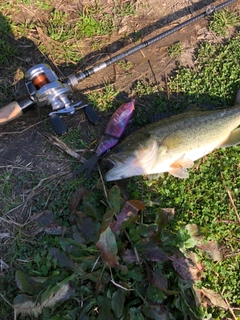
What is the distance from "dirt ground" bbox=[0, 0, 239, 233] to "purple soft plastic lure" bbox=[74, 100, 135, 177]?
0.27 m

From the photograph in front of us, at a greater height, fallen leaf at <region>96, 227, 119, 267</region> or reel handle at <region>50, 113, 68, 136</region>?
reel handle at <region>50, 113, 68, 136</region>

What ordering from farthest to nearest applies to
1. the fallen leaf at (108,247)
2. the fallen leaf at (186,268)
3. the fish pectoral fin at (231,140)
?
the fish pectoral fin at (231,140) → the fallen leaf at (186,268) → the fallen leaf at (108,247)

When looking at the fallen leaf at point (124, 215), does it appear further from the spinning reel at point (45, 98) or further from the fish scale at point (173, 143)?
the spinning reel at point (45, 98)

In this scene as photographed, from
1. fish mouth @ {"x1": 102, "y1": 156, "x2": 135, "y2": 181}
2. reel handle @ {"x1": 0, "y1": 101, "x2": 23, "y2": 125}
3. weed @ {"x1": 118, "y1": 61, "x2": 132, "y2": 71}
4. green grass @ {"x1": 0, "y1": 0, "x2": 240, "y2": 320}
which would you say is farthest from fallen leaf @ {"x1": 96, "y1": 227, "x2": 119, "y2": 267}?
weed @ {"x1": 118, "y1": 61, "x2": 132, "y2": 71}

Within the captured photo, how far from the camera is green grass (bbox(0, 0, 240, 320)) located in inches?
132

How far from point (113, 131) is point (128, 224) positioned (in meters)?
1.15

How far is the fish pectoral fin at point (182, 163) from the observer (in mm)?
3992

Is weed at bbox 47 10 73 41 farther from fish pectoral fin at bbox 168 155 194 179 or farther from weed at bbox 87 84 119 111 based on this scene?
fish pectoral fin at bbox 168 155 194 179

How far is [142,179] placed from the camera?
164 inches

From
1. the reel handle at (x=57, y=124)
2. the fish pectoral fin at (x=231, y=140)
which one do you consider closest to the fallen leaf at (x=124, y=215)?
the reel handle at (x=57, y=124)

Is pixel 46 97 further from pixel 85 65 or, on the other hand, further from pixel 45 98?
pixel 85 65

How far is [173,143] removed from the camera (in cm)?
391

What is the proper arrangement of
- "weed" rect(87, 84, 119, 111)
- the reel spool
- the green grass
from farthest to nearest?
"weed" rect(87, 84, 119, 111), the reel spool, the green grass

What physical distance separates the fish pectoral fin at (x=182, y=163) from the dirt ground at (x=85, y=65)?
111cm
